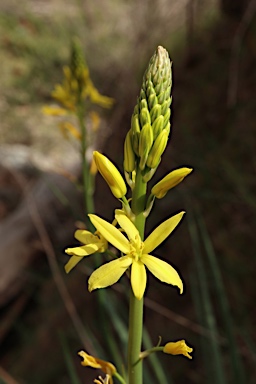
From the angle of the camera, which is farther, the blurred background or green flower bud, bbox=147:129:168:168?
the blurred background

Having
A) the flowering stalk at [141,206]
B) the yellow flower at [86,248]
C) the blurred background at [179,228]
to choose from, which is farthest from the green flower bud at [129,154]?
the blurred background at [179,228]

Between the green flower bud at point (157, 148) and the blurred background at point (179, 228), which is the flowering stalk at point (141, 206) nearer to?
the green flower bud at point (157, 148)

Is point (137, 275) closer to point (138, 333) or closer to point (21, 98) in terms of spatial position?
point (138, 333)

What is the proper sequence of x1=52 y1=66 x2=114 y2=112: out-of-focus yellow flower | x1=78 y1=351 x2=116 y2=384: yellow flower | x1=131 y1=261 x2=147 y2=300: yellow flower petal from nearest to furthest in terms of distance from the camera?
x1=131 y1=261 x2=147 y2=300: yellow flower petal → x1=78 y1=351 x2=116 y2=384: yellow flower → x1=52 y1=66 x2=114 y2=112: out-of-focus yellow flower

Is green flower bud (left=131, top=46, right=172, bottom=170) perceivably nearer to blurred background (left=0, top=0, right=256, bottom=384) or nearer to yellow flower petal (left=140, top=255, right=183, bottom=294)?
yellow flower petal (left=140, top=255, right=183, bottom=294)

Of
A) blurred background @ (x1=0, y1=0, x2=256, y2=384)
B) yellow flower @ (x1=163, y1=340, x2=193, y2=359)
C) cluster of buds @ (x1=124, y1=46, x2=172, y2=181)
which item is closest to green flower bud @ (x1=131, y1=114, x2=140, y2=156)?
cluster of buds @ (x1=124, y1=46, x2=172, y2=181)
